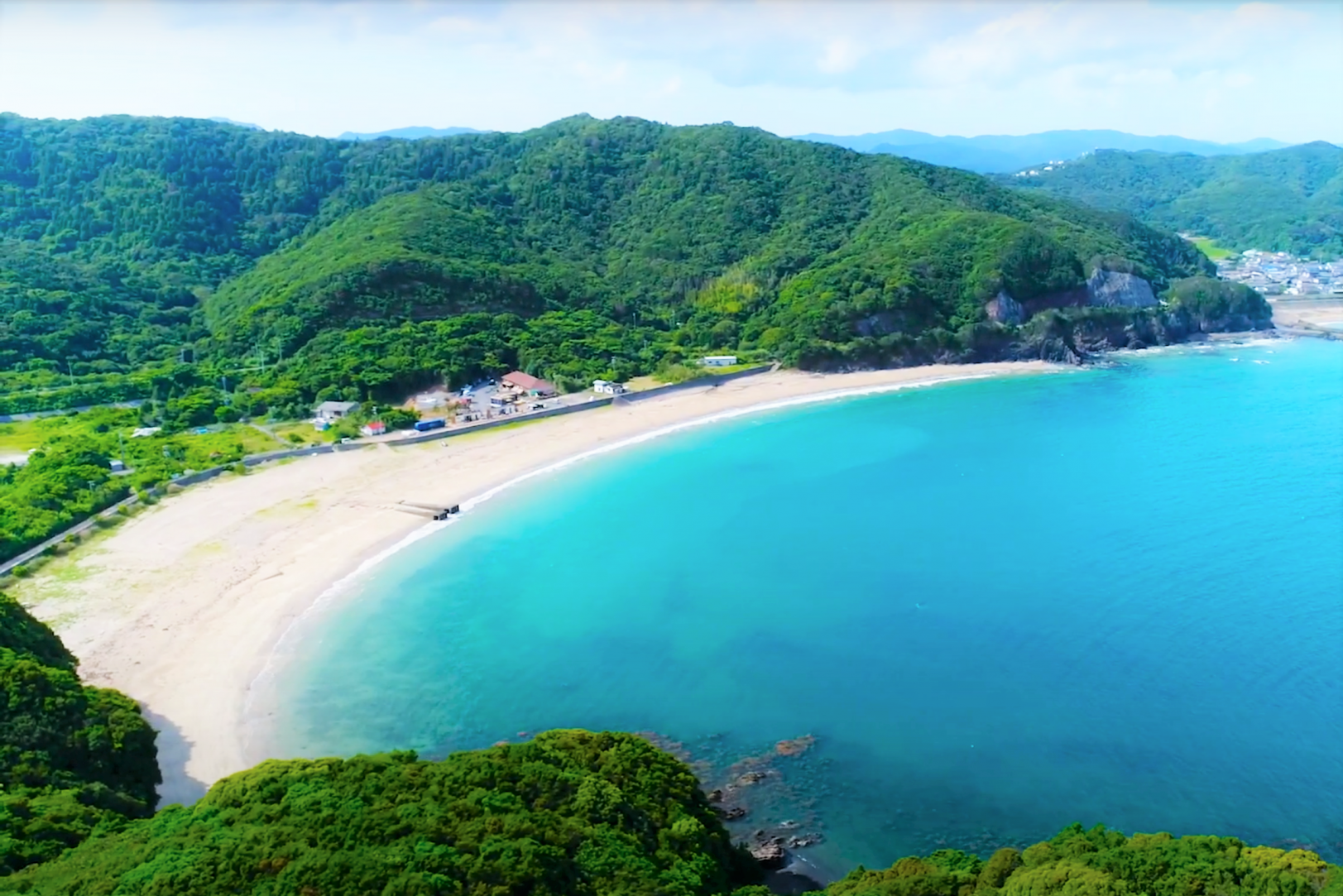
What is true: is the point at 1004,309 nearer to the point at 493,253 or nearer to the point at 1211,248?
the point at 493,253

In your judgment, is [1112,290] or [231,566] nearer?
[231,566]

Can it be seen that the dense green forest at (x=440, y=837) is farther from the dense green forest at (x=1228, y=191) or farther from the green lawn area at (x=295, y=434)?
the dense green forest at (x=1228, y=191)

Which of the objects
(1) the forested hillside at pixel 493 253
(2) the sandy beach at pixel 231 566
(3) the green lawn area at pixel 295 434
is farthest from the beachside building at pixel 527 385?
(3) the green lawn area at pixel 295 434

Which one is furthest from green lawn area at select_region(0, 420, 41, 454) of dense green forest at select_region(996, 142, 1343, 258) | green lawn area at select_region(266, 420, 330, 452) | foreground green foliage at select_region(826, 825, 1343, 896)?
dense green forest at select_region(996, 142, 1343, 258)

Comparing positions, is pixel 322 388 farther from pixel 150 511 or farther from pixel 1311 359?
pixel 1311 359

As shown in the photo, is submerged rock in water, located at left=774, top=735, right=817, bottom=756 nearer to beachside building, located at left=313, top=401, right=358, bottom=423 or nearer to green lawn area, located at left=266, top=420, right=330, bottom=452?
green lawn area, located at left=266, top=420, right=330, bottom=452

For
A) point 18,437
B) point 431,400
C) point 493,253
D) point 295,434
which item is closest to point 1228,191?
point 493,253

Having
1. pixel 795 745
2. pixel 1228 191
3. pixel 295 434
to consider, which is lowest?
pixel 795 745
